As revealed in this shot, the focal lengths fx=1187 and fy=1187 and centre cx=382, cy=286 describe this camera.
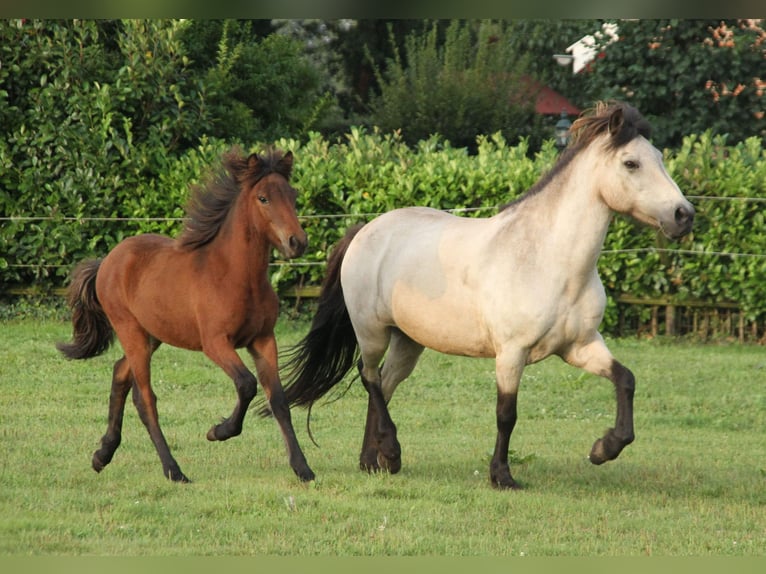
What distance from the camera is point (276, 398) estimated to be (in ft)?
22.3

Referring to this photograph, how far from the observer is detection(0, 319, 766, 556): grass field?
→ 5590 millimetres

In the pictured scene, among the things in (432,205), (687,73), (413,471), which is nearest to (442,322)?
(413,471)

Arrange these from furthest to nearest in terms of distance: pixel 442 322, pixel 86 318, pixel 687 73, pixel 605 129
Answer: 1. pixel 687 73
2. pixel 86 318
3. pixel 442 322
4. pixel 605 129

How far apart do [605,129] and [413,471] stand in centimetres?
247

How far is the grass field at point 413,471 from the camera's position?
5.59 meters

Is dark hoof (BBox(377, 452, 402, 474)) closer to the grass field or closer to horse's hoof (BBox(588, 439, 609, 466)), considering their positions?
the grass field

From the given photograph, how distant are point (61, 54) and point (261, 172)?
317 inches

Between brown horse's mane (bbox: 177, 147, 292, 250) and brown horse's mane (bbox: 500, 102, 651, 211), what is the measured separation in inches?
59.9

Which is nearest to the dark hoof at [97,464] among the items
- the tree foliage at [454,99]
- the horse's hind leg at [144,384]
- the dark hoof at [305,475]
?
the horse's hind leg at [144,384]

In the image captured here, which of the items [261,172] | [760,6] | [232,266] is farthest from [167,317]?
[760,6]

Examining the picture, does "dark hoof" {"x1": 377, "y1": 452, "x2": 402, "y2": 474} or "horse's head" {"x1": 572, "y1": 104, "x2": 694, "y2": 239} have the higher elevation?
"horse's head" {"x1": 572, "y1": 104, "x2": 694, "y2": 239}

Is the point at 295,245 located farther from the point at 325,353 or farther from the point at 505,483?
the point at 505,483

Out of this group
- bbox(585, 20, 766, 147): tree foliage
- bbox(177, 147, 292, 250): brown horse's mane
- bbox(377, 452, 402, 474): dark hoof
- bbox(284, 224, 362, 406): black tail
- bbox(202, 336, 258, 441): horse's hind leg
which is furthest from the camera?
bbox(585, 20, 766, 147): tree foliage

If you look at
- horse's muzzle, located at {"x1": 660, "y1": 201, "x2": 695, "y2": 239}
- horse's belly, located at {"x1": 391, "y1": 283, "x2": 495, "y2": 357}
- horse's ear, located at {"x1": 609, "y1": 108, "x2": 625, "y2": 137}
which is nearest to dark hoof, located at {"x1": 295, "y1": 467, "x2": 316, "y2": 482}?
horse's belly, located at {"x1": 391, "y1": 283, "x2": 495, "y2": 357}
